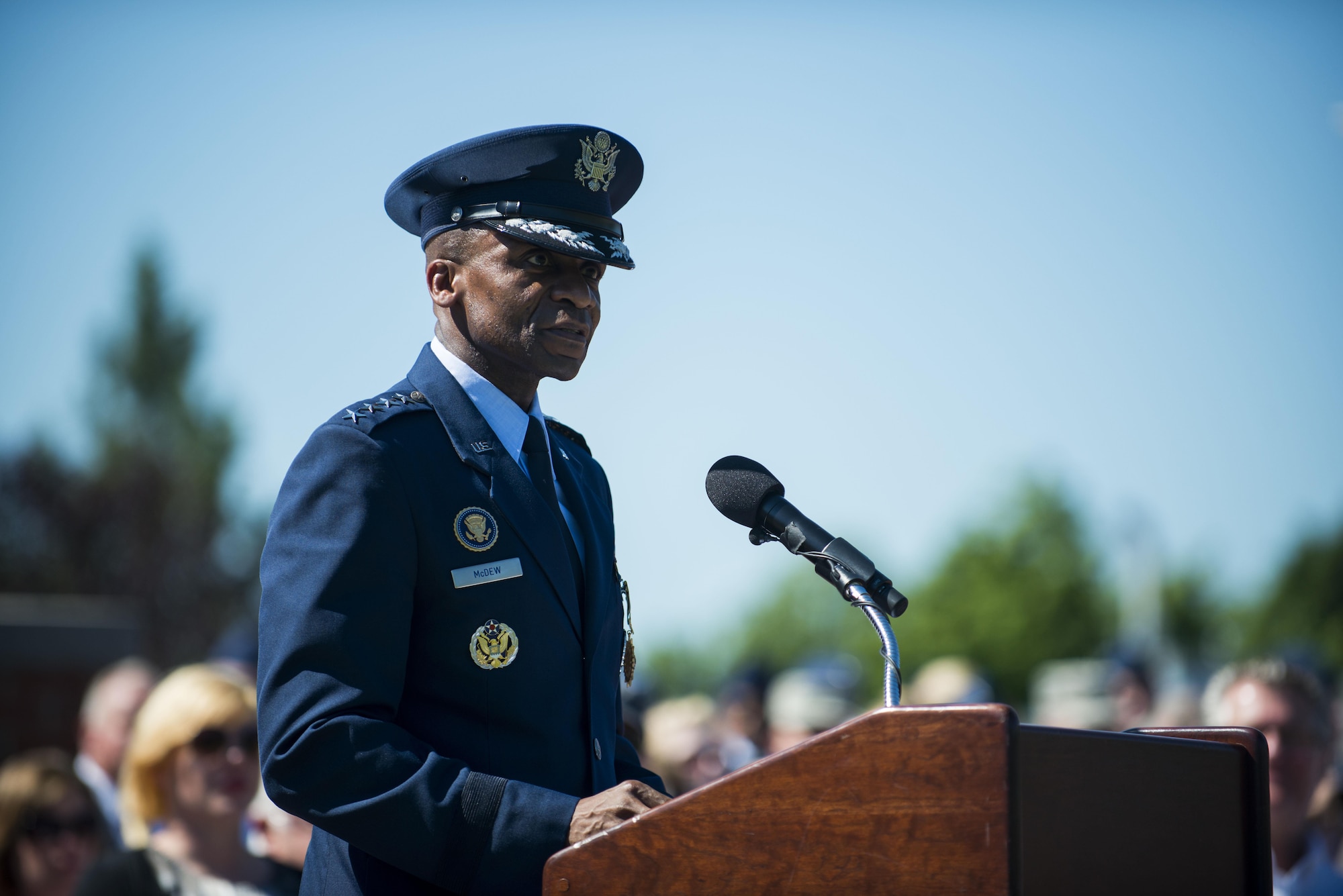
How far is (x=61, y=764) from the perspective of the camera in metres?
5.18

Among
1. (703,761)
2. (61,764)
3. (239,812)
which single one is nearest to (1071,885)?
(239,812)

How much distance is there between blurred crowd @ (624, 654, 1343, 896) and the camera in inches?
182

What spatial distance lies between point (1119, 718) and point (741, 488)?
7.61 m

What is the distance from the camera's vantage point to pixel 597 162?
2.83m

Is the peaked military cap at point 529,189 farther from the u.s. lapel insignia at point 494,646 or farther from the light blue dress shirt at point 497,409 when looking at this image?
the u.s. lapel insignia at point 494,646

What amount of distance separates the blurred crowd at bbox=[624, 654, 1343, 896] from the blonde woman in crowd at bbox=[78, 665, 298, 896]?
5.37ft

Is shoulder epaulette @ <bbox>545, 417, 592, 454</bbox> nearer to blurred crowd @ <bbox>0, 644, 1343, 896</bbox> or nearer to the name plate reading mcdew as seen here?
the name plate reading mcdew

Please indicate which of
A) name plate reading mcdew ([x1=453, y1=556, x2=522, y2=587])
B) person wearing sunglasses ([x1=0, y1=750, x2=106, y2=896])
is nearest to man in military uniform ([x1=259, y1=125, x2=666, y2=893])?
name plate reading mcdew ([x1=453, y1=556, x2=522, y2=587])

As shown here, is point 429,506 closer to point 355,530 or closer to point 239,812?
point 355,530

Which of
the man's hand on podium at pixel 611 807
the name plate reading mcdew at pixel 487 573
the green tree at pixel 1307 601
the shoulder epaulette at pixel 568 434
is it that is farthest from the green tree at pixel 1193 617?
the man's hand on podium at pixel 611 807

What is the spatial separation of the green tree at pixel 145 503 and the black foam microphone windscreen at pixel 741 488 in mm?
49728

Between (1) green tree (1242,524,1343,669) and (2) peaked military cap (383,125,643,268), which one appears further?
(1) green tree (1242,524,1343,669)

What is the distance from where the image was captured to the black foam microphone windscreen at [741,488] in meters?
2.56

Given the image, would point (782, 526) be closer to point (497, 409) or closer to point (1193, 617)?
point (497, 409)
